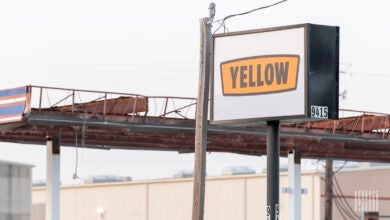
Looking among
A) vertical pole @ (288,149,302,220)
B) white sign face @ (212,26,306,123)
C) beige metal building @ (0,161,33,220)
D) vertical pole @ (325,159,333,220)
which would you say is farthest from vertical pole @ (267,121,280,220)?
vertical pole @ (325,159,333,220)

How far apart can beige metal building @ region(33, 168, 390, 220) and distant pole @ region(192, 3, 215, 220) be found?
83.3 feet

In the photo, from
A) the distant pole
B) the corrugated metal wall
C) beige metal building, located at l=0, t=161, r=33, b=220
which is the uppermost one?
the distant pole

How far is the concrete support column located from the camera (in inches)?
1794

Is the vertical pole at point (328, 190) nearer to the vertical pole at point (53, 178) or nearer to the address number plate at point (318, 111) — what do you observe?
the vertical pole at point (53, 178)

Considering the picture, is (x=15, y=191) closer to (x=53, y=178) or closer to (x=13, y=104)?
(x=53, y=178)

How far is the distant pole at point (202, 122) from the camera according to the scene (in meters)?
33.8

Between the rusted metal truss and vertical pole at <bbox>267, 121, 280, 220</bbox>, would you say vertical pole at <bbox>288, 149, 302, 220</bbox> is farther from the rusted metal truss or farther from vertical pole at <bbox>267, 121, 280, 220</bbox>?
vertical pole at <bbox>267, 121, 280, 220</bbox>

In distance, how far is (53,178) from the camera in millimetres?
45875

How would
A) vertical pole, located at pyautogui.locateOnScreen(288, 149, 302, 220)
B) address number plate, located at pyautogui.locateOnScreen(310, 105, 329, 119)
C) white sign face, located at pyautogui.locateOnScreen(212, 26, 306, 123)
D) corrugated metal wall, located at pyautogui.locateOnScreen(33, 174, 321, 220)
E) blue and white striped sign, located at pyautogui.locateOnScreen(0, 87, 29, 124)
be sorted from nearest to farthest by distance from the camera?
address number plate, located at pyautogui.locateOnScreen(310, 105, 329, 119) → white sign face, located at pyautogui.locateOnScreen(212, 26, 306, 123) → blue and white striped sign, located at pyautogui.locateOnScreen(0, 87, 29, 124) → vertical pole, located at pyautogui.locateOnScreen(288, 149, 302, 220) → corrugated metal wall, located at pyautogui.locateOnScreen(33, 174, 321, 220)

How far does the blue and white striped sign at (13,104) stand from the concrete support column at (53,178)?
3989 millimetres

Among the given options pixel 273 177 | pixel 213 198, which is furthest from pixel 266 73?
pixel 213 198

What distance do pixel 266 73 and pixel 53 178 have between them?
67.6 ft

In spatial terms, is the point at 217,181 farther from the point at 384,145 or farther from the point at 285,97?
the point at 285,97

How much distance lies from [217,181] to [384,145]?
15285mm
